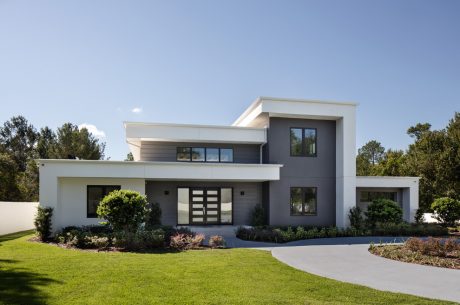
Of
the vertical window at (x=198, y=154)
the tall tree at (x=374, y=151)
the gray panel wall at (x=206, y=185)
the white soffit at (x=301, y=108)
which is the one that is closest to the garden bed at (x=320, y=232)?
the gray panel wall at (x=206, y=185)

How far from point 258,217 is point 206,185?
3305mm

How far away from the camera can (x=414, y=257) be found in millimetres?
11000

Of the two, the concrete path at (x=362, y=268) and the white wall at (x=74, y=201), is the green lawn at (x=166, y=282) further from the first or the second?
the white wall at (x=74, y=201)

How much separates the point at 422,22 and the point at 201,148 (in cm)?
1219

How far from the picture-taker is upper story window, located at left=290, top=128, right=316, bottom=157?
19125mm

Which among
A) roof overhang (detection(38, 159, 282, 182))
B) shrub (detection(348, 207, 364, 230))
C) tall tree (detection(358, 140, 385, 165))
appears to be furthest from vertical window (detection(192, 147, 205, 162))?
tall tree (detection(358, 140, 385, 165))

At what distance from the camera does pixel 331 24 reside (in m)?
15.2

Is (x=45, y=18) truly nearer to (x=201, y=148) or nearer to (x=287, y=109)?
(x=201, y=148)

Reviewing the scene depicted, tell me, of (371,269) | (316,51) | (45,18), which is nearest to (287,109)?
(316,51)

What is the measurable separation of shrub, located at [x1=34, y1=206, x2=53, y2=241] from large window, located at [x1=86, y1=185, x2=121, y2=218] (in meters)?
1.78

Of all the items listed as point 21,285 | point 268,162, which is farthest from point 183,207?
point 21,285

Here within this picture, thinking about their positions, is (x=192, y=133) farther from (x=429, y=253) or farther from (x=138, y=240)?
(x=429, y=253)

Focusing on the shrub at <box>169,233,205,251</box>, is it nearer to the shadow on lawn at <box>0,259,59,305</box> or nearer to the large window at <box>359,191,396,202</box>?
the shadow on lawn at <box>0,259,59,305</box>

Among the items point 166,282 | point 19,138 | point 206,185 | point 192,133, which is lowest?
point 166,282
